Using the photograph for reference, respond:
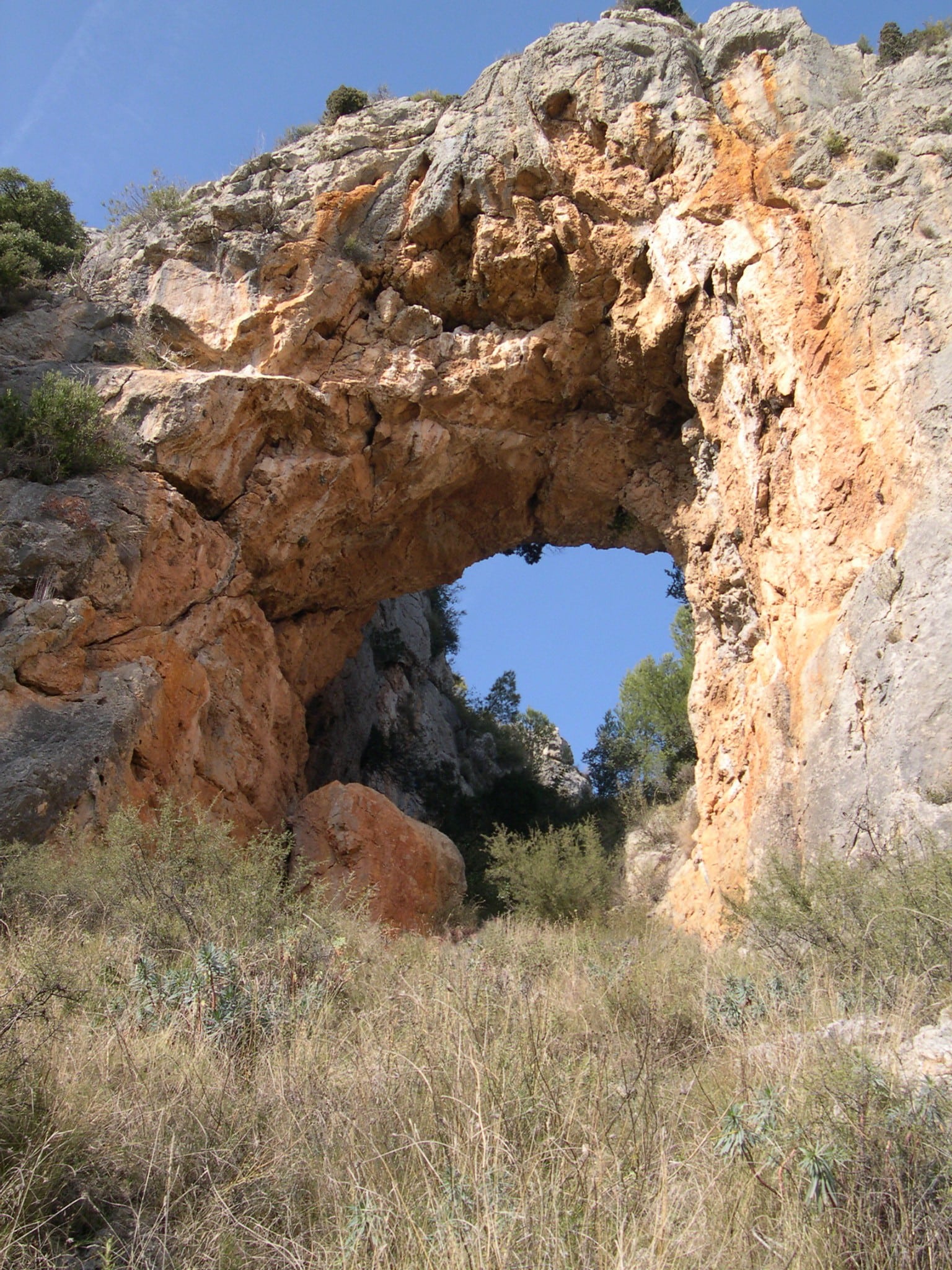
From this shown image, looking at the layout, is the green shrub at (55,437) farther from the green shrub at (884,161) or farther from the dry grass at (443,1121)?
the green shrub at (884,161)

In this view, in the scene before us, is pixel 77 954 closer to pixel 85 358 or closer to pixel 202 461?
pixel 202 461

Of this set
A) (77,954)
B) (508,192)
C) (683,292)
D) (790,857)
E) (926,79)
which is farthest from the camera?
(508,192)

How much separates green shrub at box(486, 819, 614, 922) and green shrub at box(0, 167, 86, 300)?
36.8 feet

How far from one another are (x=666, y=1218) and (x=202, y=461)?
33.8ft

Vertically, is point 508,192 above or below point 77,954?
above

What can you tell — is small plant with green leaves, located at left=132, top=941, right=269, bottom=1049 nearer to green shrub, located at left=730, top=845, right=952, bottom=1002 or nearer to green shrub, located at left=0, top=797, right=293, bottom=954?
green shrub, located at left=0, top=797, right=293, bottom=954

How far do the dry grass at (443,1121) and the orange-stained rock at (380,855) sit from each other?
6048 millimetres

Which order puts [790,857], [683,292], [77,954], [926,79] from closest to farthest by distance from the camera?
[77,954], [790,857], [926,79], [683,292]

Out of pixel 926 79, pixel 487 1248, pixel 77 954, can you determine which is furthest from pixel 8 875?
pixel 926 79

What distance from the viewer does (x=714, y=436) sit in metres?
10.8

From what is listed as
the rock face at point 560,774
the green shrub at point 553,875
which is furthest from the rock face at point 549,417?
the rock face at point 560,774

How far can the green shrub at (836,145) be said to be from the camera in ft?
32.1

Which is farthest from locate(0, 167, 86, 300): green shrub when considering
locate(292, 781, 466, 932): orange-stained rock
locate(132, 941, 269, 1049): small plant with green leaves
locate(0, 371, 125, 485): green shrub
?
locate(132, 941, 269, 1049): small plant with green leaves

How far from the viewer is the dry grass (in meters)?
2.32
